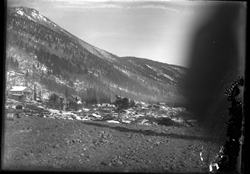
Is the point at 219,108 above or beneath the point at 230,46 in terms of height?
beneath

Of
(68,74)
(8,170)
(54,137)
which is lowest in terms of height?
(8,170)

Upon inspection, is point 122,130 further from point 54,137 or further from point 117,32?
point 117,32

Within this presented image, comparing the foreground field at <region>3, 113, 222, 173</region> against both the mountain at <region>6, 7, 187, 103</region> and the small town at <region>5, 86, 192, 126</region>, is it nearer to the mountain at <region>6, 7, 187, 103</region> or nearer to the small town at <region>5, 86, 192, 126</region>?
the small town at <region>5, 86, 192, 126</region>

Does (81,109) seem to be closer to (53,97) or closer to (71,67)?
(53,97)

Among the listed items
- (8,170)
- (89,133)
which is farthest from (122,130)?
(8,170)

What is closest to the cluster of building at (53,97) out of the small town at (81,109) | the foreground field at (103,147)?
the small town at (81,109)

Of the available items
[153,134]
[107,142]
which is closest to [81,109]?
[107,142]
